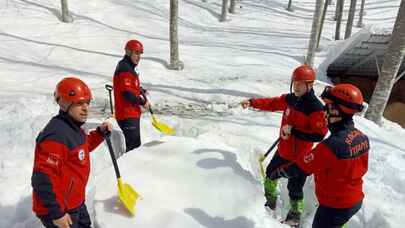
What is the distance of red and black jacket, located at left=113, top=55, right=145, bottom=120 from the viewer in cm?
471

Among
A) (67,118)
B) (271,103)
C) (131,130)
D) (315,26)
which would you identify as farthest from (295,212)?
(315,26)

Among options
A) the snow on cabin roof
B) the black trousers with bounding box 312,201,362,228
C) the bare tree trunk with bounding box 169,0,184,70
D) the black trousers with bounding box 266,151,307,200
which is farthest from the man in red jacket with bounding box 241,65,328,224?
the snow on cabin roof

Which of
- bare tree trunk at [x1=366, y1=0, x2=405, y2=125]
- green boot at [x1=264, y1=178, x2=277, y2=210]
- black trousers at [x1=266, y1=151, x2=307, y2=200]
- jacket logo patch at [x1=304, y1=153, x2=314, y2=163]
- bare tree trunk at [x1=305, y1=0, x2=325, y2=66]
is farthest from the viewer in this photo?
bare tree trunk at [x1=305, y1=0, x2=325, y2=66]

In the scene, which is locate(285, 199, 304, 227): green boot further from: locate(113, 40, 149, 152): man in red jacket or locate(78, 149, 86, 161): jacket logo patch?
locate(78, 149, 86, 161): jacket logo patch

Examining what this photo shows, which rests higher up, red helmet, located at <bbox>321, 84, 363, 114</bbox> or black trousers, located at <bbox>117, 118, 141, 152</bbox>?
red helmet, located at <bbox>321, 84, 363, 114</bbox>

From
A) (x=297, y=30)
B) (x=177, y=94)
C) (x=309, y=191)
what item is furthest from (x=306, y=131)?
(x=297, y=30)

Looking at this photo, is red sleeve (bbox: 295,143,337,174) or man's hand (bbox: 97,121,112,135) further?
man's hand (bbox: 97,121,112,135)

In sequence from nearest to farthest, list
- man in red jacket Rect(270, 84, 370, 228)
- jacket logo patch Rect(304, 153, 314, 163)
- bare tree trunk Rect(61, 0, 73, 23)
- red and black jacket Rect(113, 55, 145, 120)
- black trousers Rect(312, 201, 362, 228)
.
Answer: man in red jacket Rect(270, 84, 370, 228)
jacket logo patch Rect(304, 153, 314, 163)
black trousers Rect(312, 201, 362, 228)
red and black jacket Rect(113, 55, 145, 120)
bare tree trunk Rect(61, 0, 73, 23)

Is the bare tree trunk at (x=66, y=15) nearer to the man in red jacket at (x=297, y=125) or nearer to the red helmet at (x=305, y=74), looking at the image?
the man in red jacket at (x=297, y=125)

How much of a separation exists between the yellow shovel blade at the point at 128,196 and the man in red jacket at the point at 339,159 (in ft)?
5.46

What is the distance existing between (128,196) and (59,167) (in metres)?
0.94

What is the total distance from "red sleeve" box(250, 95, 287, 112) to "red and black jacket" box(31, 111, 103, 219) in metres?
2.39

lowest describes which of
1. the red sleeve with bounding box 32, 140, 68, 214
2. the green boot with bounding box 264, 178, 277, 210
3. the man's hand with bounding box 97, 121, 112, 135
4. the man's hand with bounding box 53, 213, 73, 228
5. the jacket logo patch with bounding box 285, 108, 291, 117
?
the green boot with bounding box 264, 178, 277, 210

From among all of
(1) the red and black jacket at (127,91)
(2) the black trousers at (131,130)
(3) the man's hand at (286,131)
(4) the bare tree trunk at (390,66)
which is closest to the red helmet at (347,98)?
(3) the man's hand at (286,131)
